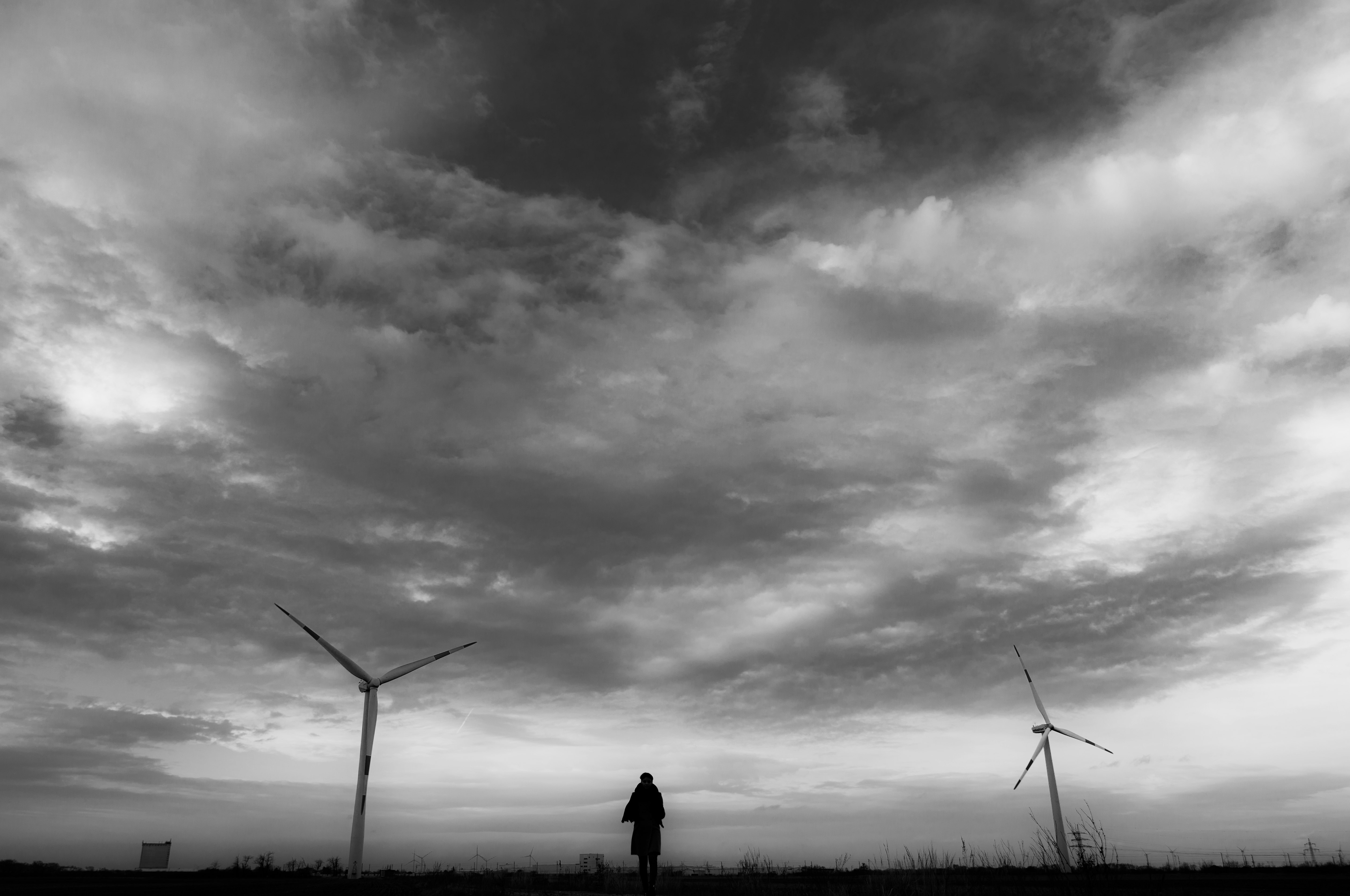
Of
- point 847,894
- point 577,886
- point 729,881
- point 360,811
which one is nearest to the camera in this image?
point 847,894

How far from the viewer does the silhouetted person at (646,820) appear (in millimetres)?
25250

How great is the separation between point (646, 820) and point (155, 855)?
1875 inches

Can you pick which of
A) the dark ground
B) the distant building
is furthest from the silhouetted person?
the distant building

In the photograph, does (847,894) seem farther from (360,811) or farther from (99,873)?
(360,811)

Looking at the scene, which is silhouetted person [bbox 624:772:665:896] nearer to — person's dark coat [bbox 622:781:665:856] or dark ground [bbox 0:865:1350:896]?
person's dark coat [bbox 622:781:665:856]

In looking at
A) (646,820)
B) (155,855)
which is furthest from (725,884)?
(155,855)

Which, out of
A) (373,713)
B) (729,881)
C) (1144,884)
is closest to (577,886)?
(729,881)

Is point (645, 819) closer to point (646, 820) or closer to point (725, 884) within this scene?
point (646, 820)

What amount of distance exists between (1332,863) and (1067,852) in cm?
2091

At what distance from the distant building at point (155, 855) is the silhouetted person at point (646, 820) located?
46.4 metres

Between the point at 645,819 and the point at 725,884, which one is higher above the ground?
the point at 645,819

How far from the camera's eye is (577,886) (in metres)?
39.1

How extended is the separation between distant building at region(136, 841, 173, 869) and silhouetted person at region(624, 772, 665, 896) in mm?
46366

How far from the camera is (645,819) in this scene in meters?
25.4
